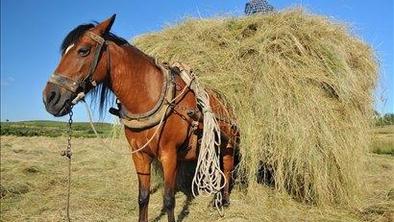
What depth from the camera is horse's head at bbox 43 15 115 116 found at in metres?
3.68

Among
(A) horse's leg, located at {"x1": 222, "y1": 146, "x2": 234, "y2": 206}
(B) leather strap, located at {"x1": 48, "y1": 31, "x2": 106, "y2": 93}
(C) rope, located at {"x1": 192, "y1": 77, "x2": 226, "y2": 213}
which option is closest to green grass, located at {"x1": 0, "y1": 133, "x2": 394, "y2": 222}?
(A) horse's leg, located at {"x1": 222, "y1": 146, "x2": 234, "y2": 206}

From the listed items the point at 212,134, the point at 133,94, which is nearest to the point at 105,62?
the point at 133,94

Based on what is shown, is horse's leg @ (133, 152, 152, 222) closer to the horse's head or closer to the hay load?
the horse's head

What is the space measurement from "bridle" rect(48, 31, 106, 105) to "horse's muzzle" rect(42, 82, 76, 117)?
0.04 m

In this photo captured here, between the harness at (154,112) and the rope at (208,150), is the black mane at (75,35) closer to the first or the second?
the harness at (154,112)

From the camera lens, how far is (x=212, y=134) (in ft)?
→ 15.3

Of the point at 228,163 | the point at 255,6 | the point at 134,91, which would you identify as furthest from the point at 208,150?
the point at 255,6

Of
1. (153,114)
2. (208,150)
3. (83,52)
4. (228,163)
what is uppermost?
(83,52)

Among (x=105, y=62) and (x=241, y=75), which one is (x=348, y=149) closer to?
(x=241, y=75)

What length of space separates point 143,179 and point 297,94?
198 cm

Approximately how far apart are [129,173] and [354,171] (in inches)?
119

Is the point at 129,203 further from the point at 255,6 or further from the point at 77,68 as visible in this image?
the point at 255,6

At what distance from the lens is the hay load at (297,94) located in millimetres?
4988

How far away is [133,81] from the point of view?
4199 millimetres
